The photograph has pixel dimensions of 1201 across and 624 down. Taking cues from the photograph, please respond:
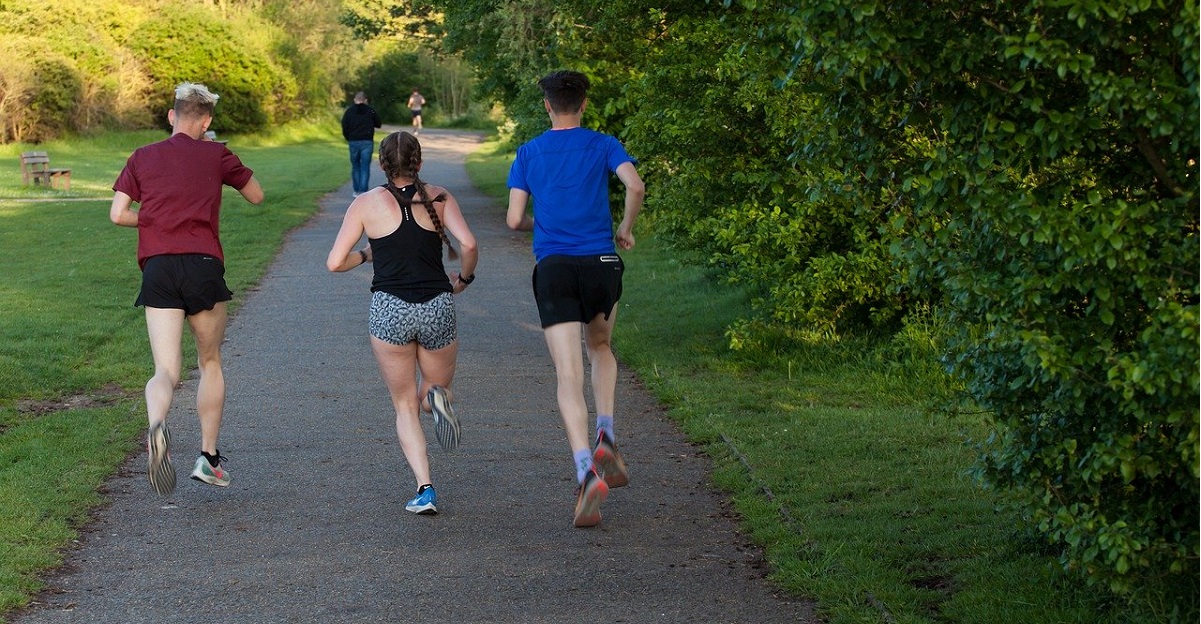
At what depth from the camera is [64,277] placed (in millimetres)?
14656

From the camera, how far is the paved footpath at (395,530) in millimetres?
4887

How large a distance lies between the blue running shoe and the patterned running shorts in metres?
0.65

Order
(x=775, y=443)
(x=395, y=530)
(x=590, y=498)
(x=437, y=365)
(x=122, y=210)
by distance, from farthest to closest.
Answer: (x=775, y=443), (x=437, y=365), (x=122, y=210), (x=395, y=530), (x=590, y=498)

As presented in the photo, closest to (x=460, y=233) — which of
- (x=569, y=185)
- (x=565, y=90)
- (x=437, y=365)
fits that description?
(x=569, y=185)

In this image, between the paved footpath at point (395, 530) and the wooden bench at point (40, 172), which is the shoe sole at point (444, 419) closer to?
the paved footpath at point (395, 530)

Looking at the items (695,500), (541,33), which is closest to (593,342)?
(695,500)

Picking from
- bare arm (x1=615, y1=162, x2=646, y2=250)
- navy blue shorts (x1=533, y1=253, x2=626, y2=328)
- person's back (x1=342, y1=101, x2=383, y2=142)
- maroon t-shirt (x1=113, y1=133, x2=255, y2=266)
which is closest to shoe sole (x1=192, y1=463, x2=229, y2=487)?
maroon t-shirt (x1=113, y1=133, x2=255, y2=266)

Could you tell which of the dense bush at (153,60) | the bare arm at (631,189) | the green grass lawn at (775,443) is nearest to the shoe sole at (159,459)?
the green grass lawn at (775,443)

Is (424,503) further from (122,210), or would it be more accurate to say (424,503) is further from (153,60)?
(153,60)

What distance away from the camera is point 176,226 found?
6.07m

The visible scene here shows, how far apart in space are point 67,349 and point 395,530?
551cm

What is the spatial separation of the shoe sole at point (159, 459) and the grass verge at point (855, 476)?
2548mm

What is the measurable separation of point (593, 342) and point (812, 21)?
107 inches

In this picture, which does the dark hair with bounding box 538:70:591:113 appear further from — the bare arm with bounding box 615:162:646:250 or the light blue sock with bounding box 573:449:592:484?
the light blue sock with bounding box 573:449:592:484
